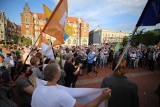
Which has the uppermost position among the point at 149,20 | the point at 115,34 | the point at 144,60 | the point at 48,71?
the point at 115,34

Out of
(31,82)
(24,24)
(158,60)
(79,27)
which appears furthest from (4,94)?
(79,27)

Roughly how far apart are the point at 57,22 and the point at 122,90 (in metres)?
2.64

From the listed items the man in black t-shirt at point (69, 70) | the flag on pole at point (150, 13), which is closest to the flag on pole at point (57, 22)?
the man in black t-shirt at point (69, 70)

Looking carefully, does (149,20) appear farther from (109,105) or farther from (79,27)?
(79,27)

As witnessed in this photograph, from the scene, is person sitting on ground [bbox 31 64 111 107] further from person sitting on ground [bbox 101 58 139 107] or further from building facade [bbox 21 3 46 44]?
building facade [bbox 21 3 46 44]

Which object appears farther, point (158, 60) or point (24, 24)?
point (24, 24)

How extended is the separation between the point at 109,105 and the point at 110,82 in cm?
42

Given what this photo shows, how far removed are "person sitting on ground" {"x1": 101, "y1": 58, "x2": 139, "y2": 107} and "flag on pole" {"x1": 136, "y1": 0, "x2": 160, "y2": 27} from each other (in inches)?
30.5

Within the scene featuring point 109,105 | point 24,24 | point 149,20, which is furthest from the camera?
point 24,24

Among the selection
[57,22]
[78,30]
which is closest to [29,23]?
[78,30]

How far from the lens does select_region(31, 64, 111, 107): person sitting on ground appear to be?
139cm

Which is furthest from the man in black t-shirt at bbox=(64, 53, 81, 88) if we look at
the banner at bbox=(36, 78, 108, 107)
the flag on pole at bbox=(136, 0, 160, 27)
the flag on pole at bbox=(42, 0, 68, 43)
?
the flag on pole at bbox=(136, 0, 160, 27)

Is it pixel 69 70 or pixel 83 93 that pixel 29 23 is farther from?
pixel 83 93

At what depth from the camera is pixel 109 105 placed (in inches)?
92.0
